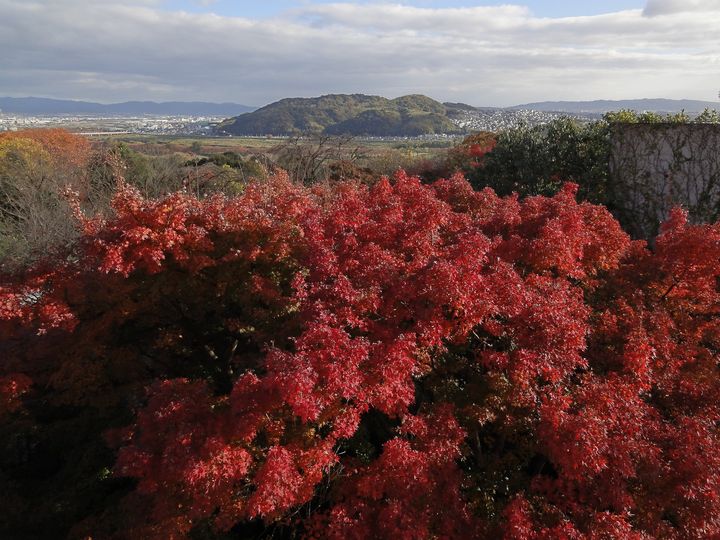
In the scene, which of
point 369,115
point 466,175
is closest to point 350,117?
point 369,115

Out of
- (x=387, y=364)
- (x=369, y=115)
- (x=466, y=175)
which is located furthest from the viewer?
(x=369, y=115)

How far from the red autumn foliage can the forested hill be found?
103 meters

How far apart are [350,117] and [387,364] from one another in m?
136

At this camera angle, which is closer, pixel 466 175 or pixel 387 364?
pixel 387 364

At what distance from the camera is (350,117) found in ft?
443

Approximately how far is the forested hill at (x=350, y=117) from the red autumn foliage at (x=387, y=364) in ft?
338

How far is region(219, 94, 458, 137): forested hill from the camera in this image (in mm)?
118312

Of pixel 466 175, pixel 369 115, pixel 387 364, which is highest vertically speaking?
pixel 369 115

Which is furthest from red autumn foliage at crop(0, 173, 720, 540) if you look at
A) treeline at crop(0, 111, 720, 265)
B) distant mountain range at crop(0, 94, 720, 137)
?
distant mountain range at crop(0, 94, 720, 137)

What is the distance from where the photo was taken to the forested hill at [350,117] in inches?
4658

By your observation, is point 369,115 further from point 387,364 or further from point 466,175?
point 387,364

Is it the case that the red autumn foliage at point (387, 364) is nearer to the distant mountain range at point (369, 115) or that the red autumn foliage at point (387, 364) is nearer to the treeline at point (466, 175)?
the treeline at point (466, 175)

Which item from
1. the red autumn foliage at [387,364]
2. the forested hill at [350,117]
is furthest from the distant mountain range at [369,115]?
the red autumn foliage at [387,364]

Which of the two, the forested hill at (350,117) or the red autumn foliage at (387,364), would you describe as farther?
the forested hill at (350,117)
